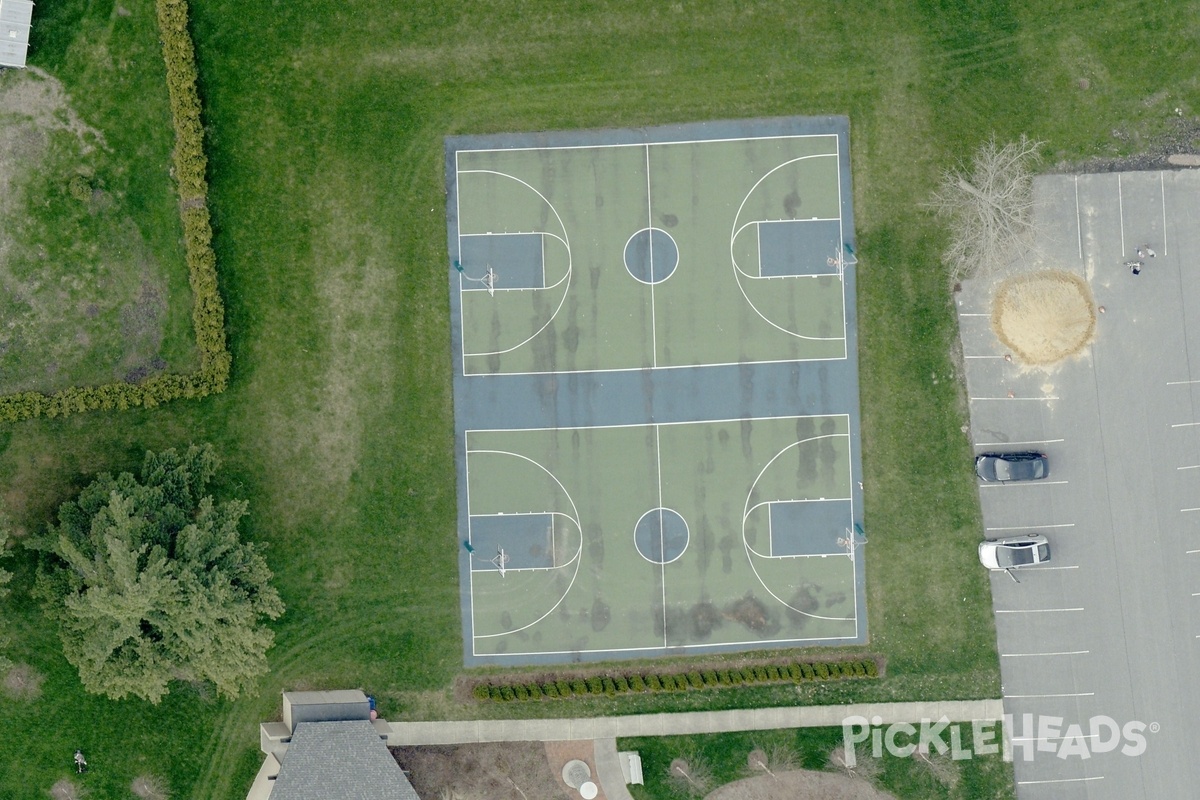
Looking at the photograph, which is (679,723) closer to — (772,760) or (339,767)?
(772,760)

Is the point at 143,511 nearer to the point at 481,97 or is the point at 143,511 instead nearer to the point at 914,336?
the point at 481,97

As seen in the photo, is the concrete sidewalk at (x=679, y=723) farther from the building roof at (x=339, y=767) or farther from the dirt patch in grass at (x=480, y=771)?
the building roof at (x=339, y=767)

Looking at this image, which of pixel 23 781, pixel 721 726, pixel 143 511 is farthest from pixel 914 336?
pixel 23 781

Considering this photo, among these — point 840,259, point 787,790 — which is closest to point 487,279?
point 840,259

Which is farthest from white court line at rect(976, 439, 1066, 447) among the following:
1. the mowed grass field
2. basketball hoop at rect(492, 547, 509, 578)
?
basketball hoop at rect(492, 547, 509, 578)

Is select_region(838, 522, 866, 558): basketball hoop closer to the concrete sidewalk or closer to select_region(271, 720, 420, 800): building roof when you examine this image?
the concrete sidewalk

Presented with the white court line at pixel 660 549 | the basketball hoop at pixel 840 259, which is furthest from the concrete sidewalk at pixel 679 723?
the basketball hoop at pixel 840 259
